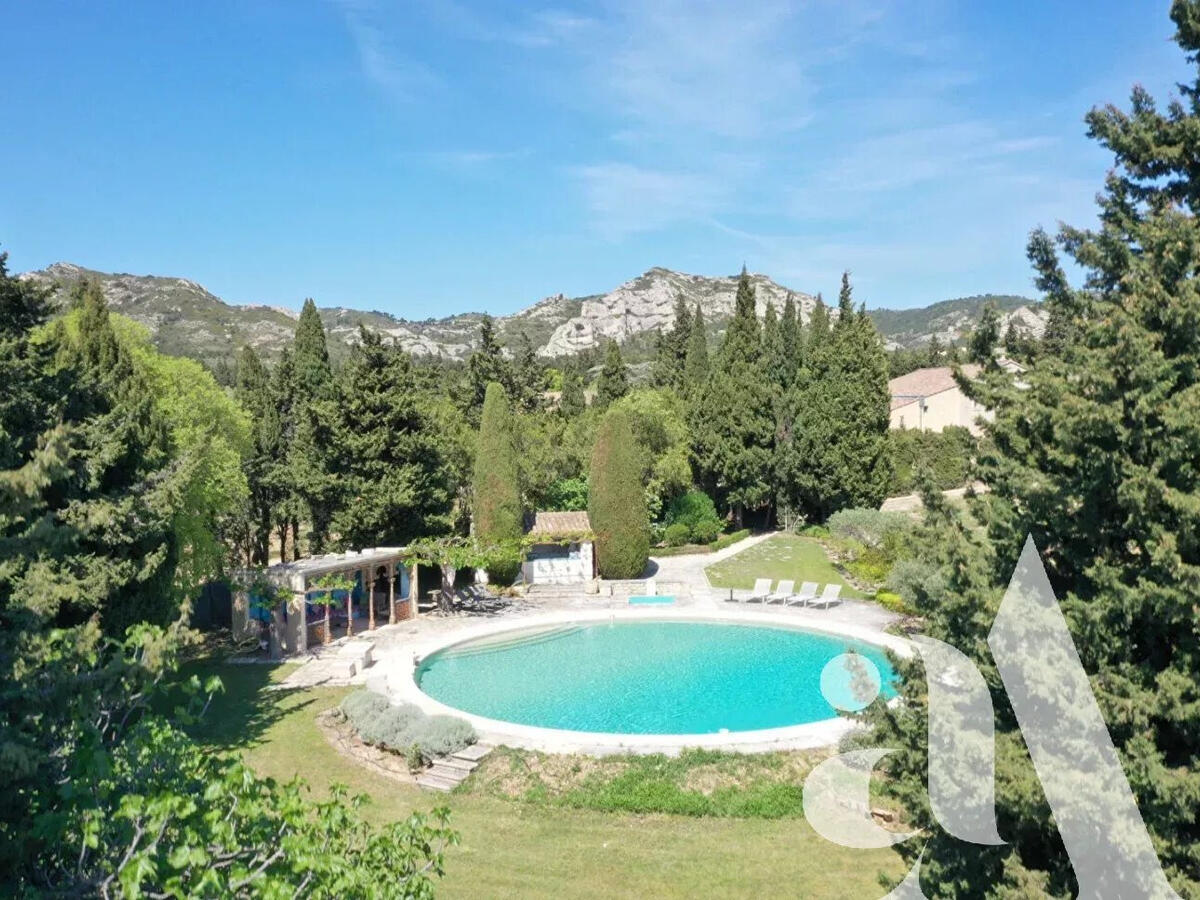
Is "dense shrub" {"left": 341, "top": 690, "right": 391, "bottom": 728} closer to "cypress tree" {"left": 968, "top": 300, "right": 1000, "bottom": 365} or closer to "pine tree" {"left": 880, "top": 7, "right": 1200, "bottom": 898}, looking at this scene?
"pine tree" {"left": 880, "top": 7, "right": 1200, "bottom": 898}

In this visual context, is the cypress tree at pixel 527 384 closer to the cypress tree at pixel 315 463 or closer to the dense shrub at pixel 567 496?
the dense shrub at pixel 567 496

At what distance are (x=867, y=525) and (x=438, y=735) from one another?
2320 cm

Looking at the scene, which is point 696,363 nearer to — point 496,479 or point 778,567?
point 778,567

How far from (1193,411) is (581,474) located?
3256 cm

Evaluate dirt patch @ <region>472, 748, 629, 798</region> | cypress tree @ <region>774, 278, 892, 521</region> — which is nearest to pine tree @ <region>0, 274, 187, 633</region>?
dirt patch @ <region>472, 748, 629, 798</region>

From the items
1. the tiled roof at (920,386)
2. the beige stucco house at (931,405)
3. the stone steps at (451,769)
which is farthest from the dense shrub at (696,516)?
the tiled roof at (920,386)

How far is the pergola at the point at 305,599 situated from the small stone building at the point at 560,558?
5.93m

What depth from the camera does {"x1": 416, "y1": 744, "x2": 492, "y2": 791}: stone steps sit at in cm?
1305

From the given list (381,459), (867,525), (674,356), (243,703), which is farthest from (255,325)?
(243,703)

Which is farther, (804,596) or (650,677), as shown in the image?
(804,596)

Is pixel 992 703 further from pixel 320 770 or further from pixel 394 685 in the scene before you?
pixel 394 685

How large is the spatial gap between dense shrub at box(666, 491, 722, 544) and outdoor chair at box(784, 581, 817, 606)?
1029cm

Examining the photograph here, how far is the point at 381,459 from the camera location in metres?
27.5

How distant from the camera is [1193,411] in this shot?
206 inches
